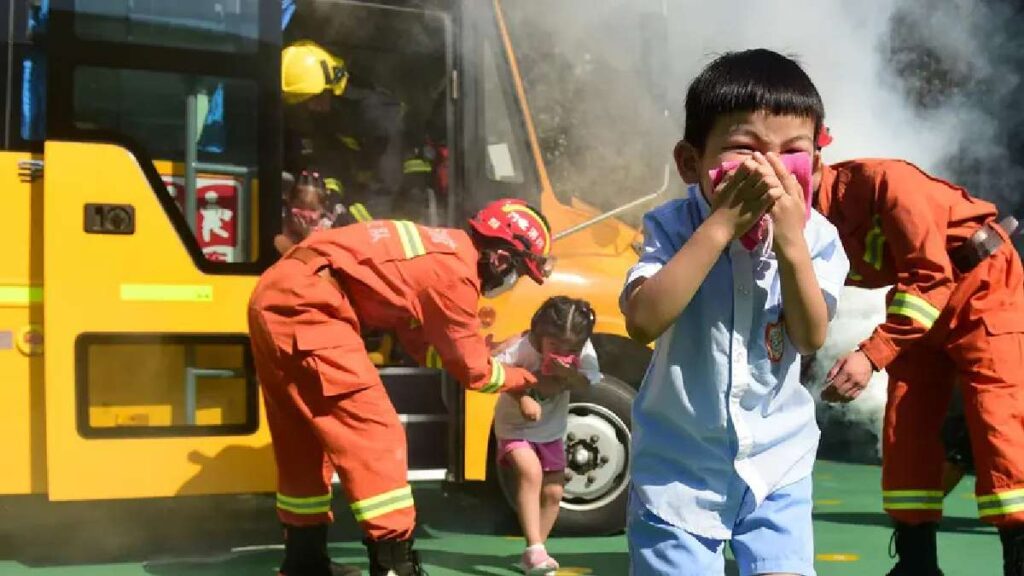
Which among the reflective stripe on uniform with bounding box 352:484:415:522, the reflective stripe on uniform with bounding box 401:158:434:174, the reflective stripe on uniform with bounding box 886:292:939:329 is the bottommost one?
the reflective stripe on uniform with bounding box 352:484:415:522

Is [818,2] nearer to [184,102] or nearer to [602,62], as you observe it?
[602,62]

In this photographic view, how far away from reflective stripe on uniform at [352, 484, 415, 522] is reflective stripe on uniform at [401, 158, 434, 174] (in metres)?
2.35

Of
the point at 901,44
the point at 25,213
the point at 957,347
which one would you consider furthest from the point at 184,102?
the point at 901,44

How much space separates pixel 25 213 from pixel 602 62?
85.6 inches

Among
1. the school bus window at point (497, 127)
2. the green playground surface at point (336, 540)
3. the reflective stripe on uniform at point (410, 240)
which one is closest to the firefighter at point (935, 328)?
the green playground surface at point (336, 540)

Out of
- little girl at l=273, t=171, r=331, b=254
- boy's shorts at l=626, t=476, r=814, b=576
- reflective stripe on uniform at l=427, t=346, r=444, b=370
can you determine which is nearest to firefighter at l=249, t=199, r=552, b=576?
reflective stripe on uniform at l=427, t=346, r=444, b=370

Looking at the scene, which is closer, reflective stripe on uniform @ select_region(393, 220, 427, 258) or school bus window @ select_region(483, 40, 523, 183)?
reflective stripe on uniform @ select_region(393, 220, 427, 258)

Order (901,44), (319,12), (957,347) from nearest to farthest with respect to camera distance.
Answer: (957,347) → (319,12) → (901,44)

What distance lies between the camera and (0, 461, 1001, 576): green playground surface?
436 centimetres

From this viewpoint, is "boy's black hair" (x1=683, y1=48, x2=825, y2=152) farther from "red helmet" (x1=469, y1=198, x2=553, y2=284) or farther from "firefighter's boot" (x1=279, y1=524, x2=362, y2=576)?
"firefighter's boot" (x1=279, y1=524, x2=362, y2=576)

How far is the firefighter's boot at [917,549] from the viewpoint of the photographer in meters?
3.60

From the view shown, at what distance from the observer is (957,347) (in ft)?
11.6

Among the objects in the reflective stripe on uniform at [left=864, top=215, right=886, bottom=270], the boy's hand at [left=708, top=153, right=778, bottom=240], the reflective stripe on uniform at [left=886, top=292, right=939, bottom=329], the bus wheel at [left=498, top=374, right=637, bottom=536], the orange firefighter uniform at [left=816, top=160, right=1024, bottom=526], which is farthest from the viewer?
the bus wheel at [left=498, top=374, right=637, bottom=536]

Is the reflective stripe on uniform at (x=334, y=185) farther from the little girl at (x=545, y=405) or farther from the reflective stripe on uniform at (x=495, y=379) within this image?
the reflective stripe on uniform at (x=495, y=379)
